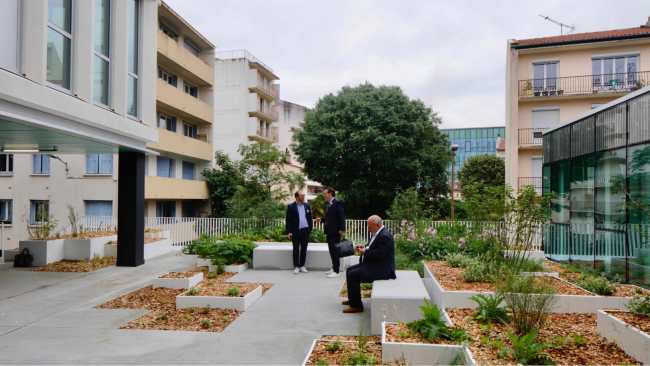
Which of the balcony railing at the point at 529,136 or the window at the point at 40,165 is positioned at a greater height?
the balcony railing at the point at 529,136

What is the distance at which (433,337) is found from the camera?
16.5 ft

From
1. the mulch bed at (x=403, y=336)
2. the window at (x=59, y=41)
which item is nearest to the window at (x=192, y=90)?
the window at (x=59, y=41)

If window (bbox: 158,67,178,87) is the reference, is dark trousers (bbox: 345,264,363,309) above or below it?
below

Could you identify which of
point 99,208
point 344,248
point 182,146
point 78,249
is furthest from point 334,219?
point 182,146

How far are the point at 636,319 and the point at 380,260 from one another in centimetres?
339

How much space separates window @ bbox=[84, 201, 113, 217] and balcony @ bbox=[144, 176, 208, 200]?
1.99 m

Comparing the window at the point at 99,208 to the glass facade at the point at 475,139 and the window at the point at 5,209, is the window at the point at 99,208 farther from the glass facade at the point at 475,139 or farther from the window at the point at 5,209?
the glass facade at the point at 475,139

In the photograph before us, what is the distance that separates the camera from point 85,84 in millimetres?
9695

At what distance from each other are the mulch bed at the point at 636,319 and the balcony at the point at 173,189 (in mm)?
22662

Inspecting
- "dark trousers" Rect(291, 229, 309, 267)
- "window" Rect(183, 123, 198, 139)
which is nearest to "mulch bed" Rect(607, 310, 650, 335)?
"dark trousers" Rect(291, 229, 309, 267)

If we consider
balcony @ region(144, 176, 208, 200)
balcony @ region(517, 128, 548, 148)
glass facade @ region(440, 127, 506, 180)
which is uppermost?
glass facade @ region(440, 127, 506, 180)

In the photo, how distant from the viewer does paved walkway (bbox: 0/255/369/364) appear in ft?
17.7

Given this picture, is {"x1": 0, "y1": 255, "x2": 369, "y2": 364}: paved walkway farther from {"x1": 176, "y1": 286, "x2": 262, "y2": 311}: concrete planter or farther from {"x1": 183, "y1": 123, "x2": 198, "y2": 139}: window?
{"x1": 183, "y1": 123, "x2": 198, "y2": 139}: window

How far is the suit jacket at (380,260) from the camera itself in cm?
723
